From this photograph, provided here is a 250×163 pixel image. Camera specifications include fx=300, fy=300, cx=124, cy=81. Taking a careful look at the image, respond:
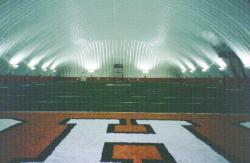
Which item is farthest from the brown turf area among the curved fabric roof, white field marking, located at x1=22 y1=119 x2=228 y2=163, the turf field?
the curved fabric roof

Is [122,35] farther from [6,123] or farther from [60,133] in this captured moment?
[60,133]

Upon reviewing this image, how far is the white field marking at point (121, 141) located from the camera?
4797 mm

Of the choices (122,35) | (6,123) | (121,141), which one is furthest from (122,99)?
(122,35)

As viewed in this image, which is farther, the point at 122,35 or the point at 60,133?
the point at 122,35

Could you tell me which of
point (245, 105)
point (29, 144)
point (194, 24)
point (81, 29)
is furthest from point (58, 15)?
point (29, 144)

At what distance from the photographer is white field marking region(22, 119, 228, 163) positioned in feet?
15.7

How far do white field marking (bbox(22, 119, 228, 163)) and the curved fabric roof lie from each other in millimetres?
11878

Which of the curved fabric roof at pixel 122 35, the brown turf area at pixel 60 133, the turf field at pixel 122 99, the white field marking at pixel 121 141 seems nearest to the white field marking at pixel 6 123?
the brown turf area at pixel 60 133

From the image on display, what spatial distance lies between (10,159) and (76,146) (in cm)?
128

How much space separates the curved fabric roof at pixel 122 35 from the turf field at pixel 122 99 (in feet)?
21.8

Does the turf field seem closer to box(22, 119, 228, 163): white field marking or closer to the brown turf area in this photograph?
the brown turf area

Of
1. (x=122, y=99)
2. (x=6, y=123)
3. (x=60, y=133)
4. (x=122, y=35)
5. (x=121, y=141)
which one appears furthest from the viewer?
(x=122, y=35)

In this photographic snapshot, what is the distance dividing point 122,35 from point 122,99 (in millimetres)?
18998

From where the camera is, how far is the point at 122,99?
12.3 meters
